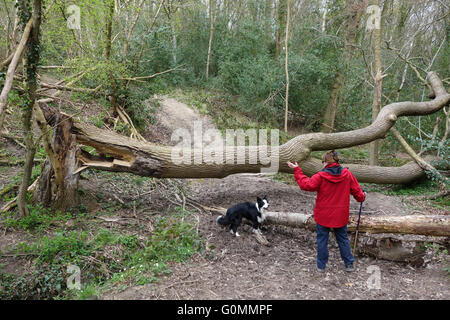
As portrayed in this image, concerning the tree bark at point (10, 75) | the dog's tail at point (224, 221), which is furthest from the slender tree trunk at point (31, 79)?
the dog's tail at point (224, 221)

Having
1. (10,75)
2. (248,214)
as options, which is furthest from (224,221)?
(10,75)

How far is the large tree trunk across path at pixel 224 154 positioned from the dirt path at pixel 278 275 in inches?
46.2

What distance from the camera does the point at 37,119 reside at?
4906 mm

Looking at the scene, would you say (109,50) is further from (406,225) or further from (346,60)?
(346,60)

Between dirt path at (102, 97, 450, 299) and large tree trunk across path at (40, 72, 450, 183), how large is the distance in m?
1.17

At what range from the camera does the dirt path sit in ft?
11.8

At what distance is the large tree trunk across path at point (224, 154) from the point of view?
564 centimetres

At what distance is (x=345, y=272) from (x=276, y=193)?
3.22 meters

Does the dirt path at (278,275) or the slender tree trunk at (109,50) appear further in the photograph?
the slender tree trunk at (109,50)

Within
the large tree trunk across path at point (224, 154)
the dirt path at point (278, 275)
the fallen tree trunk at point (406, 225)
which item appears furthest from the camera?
the large tree trunk across path at point (224, 154)

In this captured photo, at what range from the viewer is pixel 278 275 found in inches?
159

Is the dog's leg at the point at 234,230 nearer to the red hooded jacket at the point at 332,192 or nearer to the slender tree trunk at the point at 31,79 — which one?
the red hooded jacket at the point at 332,192

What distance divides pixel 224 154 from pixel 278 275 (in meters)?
2.97

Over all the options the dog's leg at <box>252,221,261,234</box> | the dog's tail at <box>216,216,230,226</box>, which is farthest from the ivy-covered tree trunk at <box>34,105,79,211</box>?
the dog's leg at <box>252,221,261,234</box>
